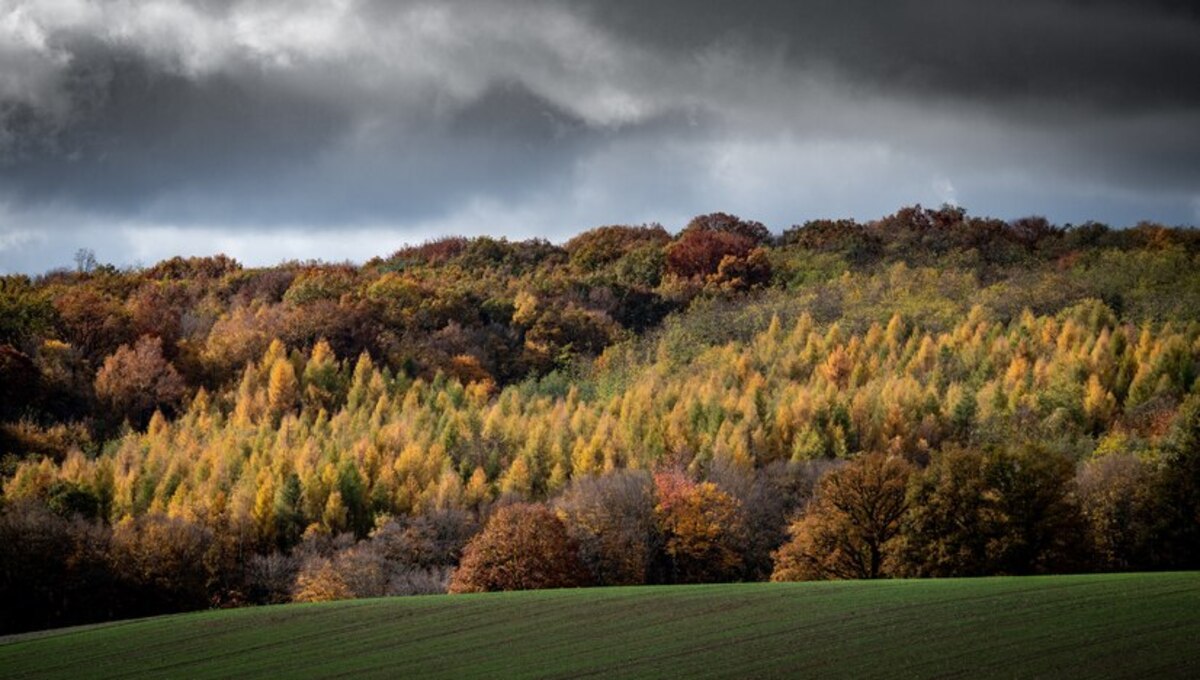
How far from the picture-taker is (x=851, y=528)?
8394cm

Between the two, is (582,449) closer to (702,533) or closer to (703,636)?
(702,533)

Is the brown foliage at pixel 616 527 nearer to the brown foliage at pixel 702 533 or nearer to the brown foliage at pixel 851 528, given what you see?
the brown foliage at pixel 702 533

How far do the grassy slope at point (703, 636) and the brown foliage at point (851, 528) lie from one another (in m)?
16.6

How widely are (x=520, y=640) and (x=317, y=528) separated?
5818cm

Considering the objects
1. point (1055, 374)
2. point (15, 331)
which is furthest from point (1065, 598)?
point (15, 331)

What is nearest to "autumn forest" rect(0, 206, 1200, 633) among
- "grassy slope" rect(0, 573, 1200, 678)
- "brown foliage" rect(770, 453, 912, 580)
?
"brown foliage" rect(770, 453, 912, 580)

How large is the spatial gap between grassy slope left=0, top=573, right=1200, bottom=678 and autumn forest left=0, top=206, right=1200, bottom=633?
672 inches

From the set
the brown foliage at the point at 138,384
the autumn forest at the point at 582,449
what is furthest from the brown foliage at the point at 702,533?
the brown foliage at the point at 138,384

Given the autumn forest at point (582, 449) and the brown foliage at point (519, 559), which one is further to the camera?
the brown foliage at point (519, 559)

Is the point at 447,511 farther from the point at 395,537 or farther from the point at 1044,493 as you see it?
the point at 1044,493

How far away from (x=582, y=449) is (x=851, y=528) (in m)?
48.2

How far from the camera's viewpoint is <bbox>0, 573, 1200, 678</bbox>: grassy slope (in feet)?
144

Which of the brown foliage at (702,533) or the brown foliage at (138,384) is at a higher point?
the brown foliage at (138,384)

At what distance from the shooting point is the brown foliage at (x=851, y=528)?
8312 centimetres
